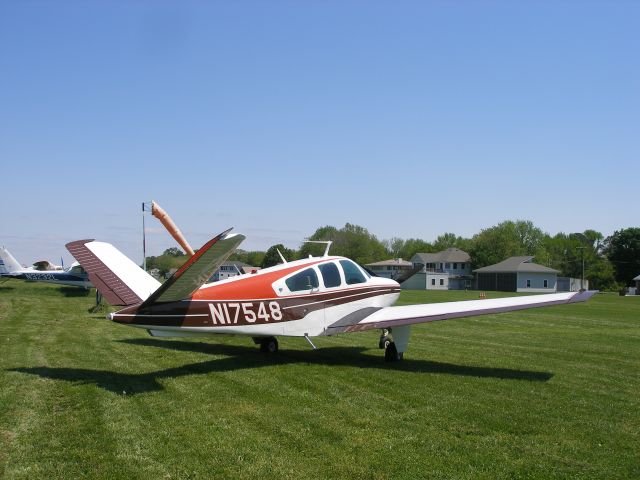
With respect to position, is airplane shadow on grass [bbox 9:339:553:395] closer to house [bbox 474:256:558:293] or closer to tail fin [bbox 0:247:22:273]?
tail fin [bbox 0:247:22:273]

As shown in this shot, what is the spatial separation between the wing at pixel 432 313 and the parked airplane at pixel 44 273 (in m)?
26.6

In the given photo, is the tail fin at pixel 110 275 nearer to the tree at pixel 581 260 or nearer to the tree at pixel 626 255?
the tree at pixel 581 260

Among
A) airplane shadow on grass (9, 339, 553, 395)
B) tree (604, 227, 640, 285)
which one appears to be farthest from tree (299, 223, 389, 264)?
airplane shadow on grass (9, 339, 553, 395)

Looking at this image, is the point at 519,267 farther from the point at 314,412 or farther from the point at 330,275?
the point at 314,412

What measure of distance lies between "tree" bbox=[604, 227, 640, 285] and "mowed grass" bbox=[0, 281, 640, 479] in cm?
8703

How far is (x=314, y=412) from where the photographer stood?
6.96 metres

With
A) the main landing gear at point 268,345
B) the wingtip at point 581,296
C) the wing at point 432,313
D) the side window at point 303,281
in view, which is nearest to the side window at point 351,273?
the wing at point 432,313

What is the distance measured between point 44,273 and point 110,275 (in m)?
33.1

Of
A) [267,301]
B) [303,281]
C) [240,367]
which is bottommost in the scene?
[240,367]

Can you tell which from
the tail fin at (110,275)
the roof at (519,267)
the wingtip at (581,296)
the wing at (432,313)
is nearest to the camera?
the tail fin at (110,275)

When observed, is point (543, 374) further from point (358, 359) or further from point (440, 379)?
point (358, 359)

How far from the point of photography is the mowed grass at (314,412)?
5.17 m

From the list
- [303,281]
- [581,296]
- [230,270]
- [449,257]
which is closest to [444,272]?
[449,257]

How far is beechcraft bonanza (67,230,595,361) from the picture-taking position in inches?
343
